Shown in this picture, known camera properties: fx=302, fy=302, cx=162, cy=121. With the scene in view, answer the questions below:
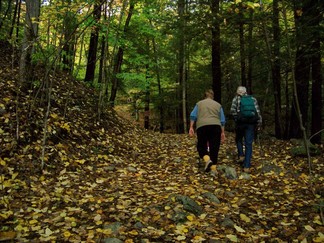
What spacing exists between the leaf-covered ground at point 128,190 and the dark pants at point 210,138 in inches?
17.4

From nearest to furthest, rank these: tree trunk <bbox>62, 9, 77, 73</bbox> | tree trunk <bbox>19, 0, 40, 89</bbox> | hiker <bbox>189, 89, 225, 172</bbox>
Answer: tree trunk <bbox>62, 9, 77, 73</bbox>
hiker <bbox>189, 89, 225, 172</bbox>
tree trunk <bbox>19, 0, 40, 89</bbox>

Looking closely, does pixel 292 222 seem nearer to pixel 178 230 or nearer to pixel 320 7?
pixel 178 230

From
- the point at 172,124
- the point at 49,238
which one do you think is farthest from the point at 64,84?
the point at 172,124

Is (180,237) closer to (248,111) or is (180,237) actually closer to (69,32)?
(248,111)

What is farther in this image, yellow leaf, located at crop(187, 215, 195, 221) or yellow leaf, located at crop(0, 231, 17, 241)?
yellow leaf, located at crop(187, 215, 195, 221)

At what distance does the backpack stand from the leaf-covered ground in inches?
47.0

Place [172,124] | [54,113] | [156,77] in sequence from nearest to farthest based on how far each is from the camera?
[54,113], [156,77], [172,124]

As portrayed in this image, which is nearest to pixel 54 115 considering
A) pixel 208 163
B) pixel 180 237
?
pixel 208 163

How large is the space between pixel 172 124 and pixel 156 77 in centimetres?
519

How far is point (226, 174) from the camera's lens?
6.71 m

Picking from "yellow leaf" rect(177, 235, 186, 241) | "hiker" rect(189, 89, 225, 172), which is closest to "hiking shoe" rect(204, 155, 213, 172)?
"hiker" rect(189, 89, 225, 172)

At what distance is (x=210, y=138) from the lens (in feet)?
23.1

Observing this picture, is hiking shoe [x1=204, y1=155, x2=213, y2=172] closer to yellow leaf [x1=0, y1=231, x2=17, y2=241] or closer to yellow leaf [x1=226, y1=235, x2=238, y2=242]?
yellow leaf [x1=226, y1=235, x2=238, y2=242]

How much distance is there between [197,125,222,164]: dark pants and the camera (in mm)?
6957
